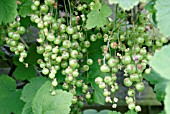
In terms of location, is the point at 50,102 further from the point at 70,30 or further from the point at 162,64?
the point at 162,64

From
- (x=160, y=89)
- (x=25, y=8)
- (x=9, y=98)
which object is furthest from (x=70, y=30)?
(x=9, y=98)

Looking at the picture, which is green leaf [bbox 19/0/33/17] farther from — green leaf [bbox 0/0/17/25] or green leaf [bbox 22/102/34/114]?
green leaf [bbox 22/102/34/114]

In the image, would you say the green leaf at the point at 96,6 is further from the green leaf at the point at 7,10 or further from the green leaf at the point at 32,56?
the green leaf at the point at 32,56

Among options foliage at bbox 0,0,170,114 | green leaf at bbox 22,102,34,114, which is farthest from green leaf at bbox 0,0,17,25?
green leaf at bbox 22,102,34,114

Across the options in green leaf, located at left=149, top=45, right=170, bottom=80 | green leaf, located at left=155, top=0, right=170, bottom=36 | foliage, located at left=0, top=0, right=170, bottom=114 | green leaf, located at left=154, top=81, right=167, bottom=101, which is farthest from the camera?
green leaf, located at left=154, top=81, right=167, bottom=101

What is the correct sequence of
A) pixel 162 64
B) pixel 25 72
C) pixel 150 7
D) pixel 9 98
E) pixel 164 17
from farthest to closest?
pixel 25 72, pixel 9 98, pixel 150 7, pixel 164 17, pixel 162 64

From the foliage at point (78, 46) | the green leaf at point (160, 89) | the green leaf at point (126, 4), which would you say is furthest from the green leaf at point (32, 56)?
the green leaf at point (126, 4)
